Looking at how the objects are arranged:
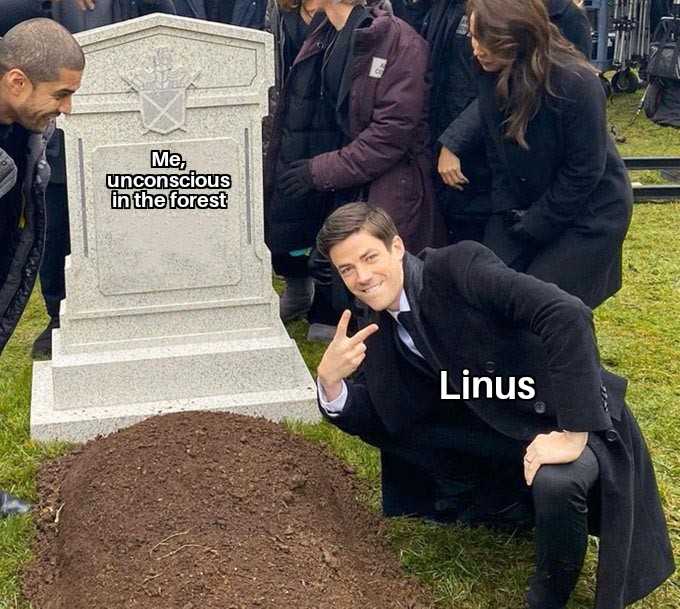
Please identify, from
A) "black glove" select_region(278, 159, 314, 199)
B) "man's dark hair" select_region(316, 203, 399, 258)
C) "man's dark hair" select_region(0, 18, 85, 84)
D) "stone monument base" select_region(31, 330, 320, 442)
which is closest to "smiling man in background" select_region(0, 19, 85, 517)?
"man's dark hair" select_region(0, 18, 85, 84)

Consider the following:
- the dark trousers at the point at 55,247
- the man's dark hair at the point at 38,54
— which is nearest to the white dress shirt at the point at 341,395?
the man's dark hair at the point at 38,54

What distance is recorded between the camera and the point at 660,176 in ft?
30.5

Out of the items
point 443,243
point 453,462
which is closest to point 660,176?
point 443,243

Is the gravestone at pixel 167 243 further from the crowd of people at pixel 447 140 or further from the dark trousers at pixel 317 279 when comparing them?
the dark trousers at pixel 317 279

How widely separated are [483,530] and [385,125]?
1.86 meters

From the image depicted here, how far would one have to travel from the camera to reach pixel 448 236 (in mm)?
4977

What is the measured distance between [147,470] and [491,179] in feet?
6.47

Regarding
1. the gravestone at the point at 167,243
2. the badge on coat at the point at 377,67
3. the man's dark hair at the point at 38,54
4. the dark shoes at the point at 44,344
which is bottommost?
the dark shoes at the point at 44,344

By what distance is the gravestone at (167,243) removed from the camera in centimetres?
433

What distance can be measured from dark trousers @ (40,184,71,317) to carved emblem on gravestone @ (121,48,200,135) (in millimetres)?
1185

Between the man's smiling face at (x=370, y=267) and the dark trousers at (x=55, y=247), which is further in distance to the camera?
the dark trousers at (x=55, y=247)

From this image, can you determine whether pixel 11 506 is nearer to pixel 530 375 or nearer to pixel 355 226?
pixel 355 226

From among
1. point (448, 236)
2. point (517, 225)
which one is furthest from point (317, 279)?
point (517, 225)

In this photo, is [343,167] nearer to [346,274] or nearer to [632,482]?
[346,274]
